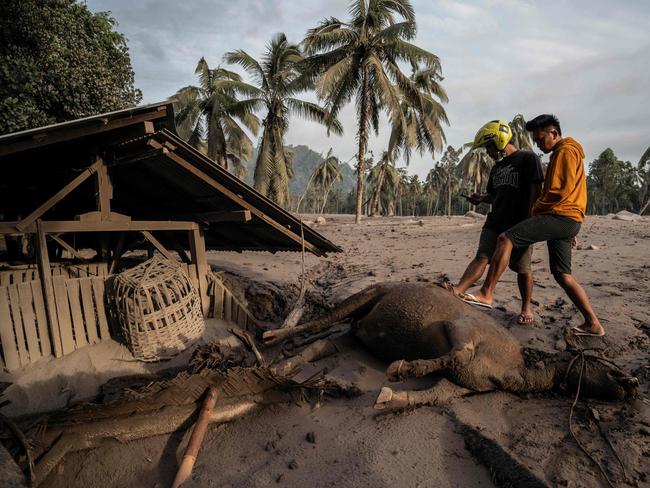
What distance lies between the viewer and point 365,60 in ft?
58.2

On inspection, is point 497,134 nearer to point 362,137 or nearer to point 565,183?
point 565,183

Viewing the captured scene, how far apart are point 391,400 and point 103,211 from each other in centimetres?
402

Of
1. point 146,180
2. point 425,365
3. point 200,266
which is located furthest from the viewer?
point 146,180

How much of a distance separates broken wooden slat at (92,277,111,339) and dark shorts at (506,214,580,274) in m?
4.76

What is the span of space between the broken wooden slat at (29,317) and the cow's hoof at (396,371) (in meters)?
3.89

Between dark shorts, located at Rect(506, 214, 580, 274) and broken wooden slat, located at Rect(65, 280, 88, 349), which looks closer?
dark shorts, located at Rect(506, 214, 580, 274)

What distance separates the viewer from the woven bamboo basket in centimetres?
411

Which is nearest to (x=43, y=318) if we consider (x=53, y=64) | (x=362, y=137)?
(x=53, y=64)

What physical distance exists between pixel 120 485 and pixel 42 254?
286cm

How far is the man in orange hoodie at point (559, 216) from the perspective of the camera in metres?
3.70

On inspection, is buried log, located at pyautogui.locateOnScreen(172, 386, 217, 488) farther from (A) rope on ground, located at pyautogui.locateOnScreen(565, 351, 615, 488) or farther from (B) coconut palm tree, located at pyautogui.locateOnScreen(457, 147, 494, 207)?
(B) coconut palm tree, located at pyautogui.locateOnScreen(457, 147, 494, 207)

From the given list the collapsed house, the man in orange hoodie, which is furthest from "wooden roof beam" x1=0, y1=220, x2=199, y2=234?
the man in orange hoodie

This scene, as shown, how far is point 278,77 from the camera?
19297 millimetres

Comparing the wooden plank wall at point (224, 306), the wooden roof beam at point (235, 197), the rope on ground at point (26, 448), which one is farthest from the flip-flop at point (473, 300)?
the rope on ground at point (26, 448)
